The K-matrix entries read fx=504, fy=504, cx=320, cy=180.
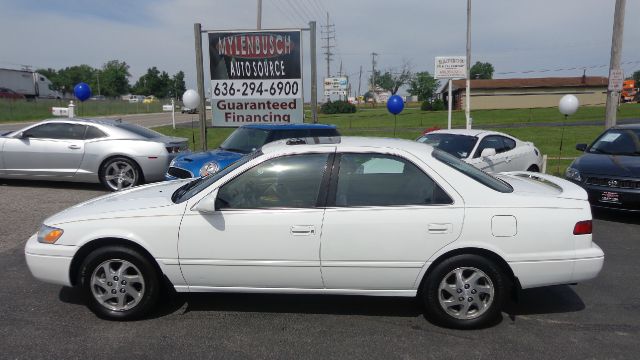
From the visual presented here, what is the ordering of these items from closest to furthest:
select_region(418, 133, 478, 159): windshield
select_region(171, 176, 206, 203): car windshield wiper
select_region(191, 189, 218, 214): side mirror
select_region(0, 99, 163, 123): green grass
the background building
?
select_region(191, 189, 218, 214): side mirror < select_region(171, 176, 206, 203): car windshield wiper < select_region(418, 133, 478, 159): windshield < select_region(0, 99, 163, 123): green grass < the background building

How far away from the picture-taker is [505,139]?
9.83 m

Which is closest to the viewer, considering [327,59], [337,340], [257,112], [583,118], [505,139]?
[337,340]

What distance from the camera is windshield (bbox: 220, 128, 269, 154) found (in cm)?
880

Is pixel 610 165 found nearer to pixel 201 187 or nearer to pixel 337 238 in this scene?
pixel 337 238

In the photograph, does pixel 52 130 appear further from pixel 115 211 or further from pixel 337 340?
pixel 337 340

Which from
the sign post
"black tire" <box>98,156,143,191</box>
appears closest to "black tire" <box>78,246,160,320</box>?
"black tire" <box>98,156,143,191</box>

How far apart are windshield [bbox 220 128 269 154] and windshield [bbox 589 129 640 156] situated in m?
5.84

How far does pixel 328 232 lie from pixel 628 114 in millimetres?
42833

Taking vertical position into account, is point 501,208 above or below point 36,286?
above

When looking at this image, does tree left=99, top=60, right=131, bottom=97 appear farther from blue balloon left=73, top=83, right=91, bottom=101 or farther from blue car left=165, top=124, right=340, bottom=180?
blue car left=165, top=124, right=340, bottom=180

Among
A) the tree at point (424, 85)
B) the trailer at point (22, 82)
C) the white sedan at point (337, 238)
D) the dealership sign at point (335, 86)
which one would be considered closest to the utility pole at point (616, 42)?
the white sedan at point (337, 238)

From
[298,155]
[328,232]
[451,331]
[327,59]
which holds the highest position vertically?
[327,59]

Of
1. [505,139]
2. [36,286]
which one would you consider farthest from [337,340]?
[505,139]

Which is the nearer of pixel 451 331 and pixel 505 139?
pixel 451 331
